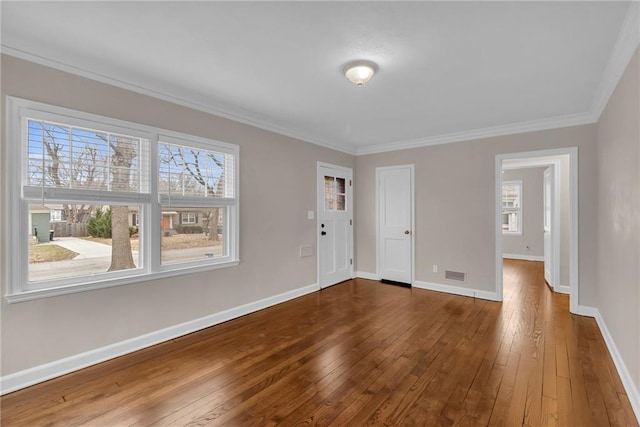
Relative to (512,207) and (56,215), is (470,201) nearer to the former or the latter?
(512,207)

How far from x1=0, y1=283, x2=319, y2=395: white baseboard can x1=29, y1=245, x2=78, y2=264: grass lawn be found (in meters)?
0.80

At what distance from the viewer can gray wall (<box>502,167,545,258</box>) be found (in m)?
7.67

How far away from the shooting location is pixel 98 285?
253 cm

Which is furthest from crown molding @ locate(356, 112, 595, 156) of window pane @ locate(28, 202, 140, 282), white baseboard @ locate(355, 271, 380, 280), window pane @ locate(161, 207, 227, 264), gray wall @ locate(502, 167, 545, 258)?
gray wall @ locate(502, 167, 545, 258)

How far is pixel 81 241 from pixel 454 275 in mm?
4696

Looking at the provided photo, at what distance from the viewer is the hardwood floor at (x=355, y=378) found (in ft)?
6.15

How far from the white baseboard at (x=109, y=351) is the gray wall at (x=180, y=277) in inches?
1.8

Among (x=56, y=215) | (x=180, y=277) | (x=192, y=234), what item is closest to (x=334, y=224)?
(x=192, y=234)

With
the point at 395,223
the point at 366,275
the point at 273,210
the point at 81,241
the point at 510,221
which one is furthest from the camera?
the point at 510,221

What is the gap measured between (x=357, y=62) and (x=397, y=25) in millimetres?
507

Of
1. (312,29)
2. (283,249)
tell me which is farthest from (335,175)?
(312,29)

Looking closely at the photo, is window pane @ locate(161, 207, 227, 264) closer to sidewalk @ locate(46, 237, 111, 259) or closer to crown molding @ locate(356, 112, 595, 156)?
sidewalk @ locate(46, 237, 111, 259)

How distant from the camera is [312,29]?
2.01m

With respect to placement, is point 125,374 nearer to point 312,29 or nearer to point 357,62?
point 312,29
